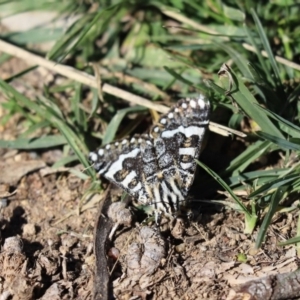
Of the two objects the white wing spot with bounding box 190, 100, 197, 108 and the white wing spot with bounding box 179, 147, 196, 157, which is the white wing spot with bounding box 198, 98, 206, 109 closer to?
the white wing spot with bounding box 190, 100, 197, 108

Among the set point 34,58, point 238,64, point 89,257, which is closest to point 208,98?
point 238,64

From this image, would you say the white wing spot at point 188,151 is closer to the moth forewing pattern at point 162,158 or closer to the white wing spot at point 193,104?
the moth forewing pattern at point 162,158

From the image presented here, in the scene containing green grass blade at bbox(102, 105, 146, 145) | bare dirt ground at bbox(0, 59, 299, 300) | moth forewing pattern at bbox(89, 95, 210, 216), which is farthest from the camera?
green grass blade at bbox(102, 105, 146, 145)

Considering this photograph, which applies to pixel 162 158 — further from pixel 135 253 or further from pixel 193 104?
pixel 135 253

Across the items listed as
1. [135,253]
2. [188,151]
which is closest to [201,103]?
[188,151]

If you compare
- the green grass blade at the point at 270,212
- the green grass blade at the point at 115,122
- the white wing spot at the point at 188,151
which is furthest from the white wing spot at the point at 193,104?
the green grass blade at the point at 270,212

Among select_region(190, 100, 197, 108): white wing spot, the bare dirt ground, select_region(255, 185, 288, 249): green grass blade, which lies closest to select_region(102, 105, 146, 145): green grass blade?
the bare dirt ground

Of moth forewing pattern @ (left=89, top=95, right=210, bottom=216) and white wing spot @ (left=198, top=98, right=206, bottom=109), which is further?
white wing spot @ (left=198, top=98, right=206, bottom=109)
